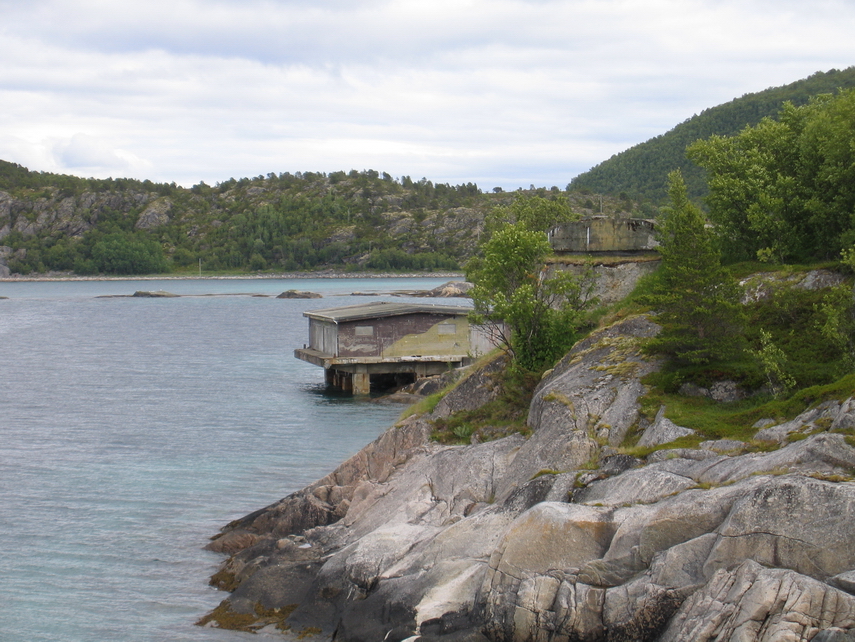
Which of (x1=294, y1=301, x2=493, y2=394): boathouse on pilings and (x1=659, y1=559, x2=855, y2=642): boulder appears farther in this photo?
(x1=294, y1=301, x2=493, y2=394): boathouse on pilings

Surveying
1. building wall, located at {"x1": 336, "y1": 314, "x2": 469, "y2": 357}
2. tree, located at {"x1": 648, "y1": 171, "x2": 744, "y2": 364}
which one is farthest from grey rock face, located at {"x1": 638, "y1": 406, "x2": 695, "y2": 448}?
building wall, located at {"x1": 336, "y1": 314, "x2": 469, "y2": 357}

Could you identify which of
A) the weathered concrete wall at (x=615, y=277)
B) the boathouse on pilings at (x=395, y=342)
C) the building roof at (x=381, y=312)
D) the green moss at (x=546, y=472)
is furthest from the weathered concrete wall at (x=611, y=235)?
the boathouse on pilings at (x=395, y=342)

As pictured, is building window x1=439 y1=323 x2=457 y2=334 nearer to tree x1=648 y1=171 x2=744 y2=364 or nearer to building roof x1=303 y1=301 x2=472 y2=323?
building roof x1=303 y1=301 x2=472 y2=323

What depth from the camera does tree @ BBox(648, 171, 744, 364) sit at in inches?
855

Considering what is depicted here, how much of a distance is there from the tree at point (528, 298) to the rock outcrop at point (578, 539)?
12.0 feet

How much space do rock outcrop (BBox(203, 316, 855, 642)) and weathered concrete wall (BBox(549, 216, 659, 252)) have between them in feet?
27.6

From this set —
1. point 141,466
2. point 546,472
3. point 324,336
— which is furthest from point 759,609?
point 324,336

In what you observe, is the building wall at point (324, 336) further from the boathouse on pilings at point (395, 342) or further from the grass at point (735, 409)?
the grass at point (735, 409)

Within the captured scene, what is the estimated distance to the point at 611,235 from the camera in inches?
1334

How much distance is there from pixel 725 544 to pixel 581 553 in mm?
2678

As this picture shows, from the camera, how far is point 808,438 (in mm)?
15594

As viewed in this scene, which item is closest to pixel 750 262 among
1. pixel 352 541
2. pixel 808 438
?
Result: pixel 808 438

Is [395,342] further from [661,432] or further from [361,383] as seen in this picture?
[661,432]

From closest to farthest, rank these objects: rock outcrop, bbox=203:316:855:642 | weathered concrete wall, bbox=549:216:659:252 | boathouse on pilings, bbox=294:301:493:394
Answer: rock outcrop, bbox=203:316:855:642 < weathered concrete wall, bbox=549:216:659:252 < boathouse on pilings, bbox=294:301:493:394
